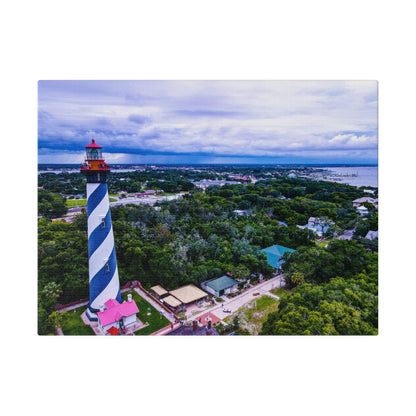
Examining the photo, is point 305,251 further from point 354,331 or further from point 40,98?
point 40,98

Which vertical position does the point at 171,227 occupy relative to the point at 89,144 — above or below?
below

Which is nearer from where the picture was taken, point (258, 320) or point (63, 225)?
point (258, 320)

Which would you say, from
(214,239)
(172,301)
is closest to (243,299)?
(172,301)

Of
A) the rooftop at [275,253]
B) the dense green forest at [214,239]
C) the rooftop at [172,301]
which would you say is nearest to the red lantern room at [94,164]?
the dense green forest at [214,239]

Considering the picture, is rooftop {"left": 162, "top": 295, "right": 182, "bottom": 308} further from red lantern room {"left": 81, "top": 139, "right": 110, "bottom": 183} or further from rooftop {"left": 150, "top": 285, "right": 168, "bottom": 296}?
red lantern room {"left": 81, "top": 139, "right": 110, "bottom": 183}

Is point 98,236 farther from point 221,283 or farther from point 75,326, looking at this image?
point 221,283

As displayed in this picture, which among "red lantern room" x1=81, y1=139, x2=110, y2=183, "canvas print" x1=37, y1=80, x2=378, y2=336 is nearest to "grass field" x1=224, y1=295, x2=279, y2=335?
"canvas print" x1=37, y1=80, x2=378, y2=336

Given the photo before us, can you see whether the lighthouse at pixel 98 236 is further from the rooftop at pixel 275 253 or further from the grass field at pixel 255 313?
the rooftop at pixel 275 253

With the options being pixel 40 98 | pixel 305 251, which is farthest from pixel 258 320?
pixel 40 98
